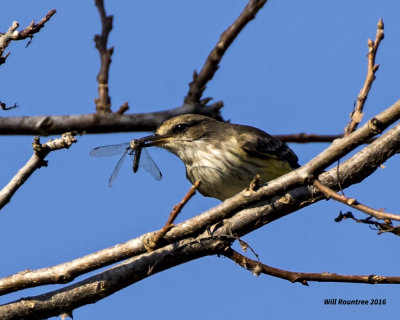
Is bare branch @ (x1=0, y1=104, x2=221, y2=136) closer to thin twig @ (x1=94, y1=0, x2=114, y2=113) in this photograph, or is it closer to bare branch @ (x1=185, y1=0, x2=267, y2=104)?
bare branch @ (x1=185, y1=0, x2=267, y2=104)

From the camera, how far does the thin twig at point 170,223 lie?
151 inches

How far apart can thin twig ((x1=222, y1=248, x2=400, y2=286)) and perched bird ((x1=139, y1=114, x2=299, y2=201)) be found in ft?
7.70

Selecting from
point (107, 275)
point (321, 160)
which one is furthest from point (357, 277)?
point (107, 275)

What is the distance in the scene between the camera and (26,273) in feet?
15.2

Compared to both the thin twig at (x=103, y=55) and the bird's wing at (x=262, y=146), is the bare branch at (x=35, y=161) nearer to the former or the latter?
the thin twig at (x=103, y=55)

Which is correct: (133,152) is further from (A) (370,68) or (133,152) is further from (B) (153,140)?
(A) (370,68)

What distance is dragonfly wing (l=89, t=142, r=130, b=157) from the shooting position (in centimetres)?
750

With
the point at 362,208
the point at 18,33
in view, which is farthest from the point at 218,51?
the point at 362,208

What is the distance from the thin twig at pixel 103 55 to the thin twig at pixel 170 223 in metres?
1.74

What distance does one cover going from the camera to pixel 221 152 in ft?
24.0

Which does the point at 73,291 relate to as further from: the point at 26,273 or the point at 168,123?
the point at 168,123

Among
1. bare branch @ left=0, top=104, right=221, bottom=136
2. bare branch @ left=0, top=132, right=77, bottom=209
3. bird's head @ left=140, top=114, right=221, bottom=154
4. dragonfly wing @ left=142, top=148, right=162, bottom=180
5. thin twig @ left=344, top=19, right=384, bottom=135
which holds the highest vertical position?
bird's head @ left=140, top=114, right=221, bottom=154

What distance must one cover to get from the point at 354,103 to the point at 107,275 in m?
2.09

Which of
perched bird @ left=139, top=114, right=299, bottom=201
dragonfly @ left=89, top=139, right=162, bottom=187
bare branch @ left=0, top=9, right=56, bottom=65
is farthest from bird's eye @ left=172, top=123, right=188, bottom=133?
bare branch @ left=0, top=9, right=56, bottom=65
